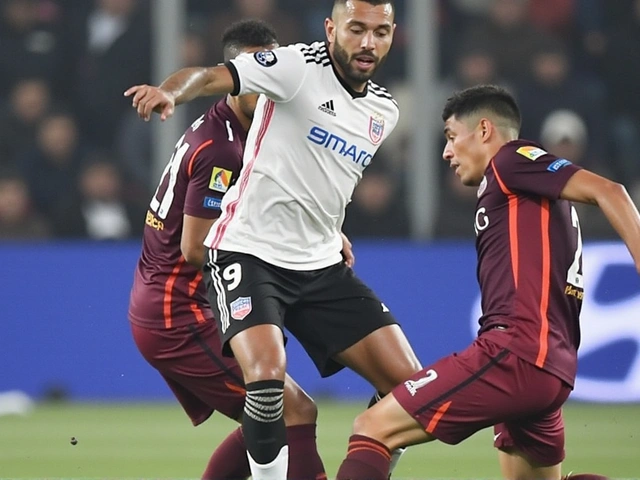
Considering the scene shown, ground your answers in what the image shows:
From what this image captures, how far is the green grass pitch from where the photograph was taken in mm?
6973

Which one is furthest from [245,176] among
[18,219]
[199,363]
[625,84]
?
[625,84]

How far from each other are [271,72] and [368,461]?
4.90ft

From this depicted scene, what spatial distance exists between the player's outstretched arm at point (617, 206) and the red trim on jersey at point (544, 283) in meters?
0.21

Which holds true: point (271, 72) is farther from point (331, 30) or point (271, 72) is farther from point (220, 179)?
point (220, 179)

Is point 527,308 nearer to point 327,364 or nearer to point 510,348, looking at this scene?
point 510,348

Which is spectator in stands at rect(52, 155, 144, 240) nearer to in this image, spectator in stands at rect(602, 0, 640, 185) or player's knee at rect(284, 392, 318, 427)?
spectator in stands at rect(602, 0, 640, 185)

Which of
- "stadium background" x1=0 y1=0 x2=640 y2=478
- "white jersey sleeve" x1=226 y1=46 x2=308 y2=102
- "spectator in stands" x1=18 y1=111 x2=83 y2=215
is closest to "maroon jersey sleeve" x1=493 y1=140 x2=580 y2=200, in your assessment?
"white jersey sleeve" x1=226 y1=46 x2=308 y2=102

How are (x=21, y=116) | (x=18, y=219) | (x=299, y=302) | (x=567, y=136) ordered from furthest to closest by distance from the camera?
1. (x=21, y=116)
2. (x=18, y=219)
3. (x=567, y=136)
4. (x=299, y=302)

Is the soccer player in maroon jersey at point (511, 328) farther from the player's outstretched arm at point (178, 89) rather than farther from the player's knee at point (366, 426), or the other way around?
the player's outstretched arm at point (178, 89)

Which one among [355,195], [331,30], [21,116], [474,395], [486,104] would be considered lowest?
[474,395]

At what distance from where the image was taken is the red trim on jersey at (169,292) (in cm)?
580

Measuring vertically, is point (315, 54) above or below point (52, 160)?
below

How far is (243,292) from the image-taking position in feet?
17.2

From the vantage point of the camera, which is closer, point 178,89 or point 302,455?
point 178,89
